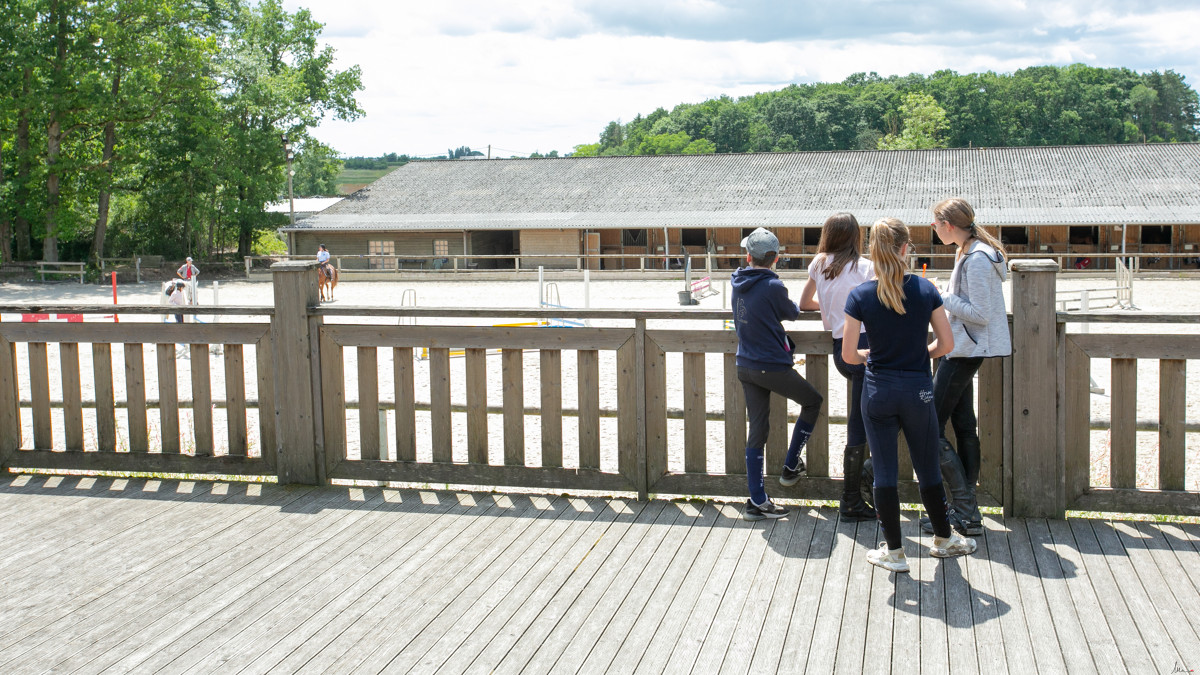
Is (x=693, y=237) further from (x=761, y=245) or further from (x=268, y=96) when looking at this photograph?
(x=761, y=245)

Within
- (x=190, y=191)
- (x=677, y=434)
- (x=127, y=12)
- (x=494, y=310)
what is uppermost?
(x=127, y=12)

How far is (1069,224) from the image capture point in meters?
40.8

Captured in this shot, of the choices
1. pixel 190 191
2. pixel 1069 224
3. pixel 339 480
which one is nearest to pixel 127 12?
pixel 190 191

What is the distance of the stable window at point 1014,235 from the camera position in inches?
1699

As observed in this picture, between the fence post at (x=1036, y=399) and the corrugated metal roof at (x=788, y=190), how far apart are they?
37.9m

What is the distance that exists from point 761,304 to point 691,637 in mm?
1751

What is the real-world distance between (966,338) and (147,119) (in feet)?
140

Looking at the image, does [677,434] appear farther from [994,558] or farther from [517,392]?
[994,558]

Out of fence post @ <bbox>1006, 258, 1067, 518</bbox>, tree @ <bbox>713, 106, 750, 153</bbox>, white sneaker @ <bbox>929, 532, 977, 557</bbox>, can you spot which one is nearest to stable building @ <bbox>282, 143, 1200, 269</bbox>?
fence post @ <bbox>1006, 258, 1067, 518</bbox>

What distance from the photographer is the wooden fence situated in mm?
5227

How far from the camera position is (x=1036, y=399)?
17.2 ft

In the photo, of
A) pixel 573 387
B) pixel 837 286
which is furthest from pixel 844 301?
pixel 573 387

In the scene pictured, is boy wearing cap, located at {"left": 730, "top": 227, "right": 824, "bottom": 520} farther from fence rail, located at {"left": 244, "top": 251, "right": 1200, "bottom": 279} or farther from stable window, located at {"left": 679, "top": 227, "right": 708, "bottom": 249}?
stable window, located at {"left": 679, "top": 227, "right": 708, "bottom": 249}

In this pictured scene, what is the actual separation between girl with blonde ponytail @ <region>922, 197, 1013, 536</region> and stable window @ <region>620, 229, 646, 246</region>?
138 feet
